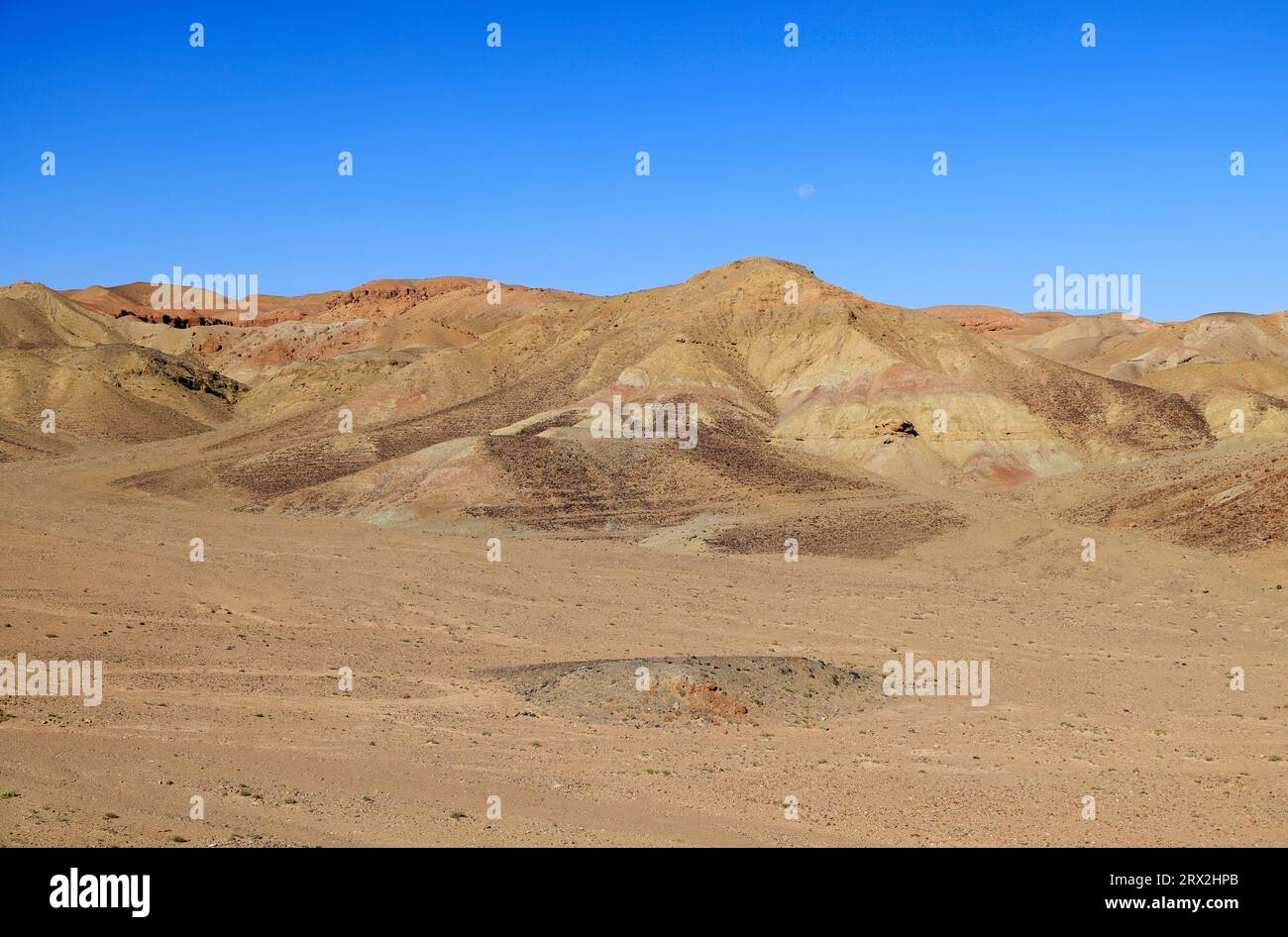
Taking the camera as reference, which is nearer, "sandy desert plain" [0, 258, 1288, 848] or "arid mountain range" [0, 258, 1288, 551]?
"sandy desert plain" [0, 258, 1288, 848]

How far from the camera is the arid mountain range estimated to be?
2185 inches

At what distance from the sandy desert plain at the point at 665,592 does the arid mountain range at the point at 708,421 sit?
1.12 feet

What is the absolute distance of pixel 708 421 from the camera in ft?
222

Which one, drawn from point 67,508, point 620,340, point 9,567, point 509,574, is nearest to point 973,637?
point 509,574

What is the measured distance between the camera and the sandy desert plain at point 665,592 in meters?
16.0

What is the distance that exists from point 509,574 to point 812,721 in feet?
63.5

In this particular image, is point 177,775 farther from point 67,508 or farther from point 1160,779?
point 67,508

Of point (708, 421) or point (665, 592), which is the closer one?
point (665, 592)

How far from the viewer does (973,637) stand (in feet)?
102

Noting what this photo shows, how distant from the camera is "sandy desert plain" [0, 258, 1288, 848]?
52.5 feet

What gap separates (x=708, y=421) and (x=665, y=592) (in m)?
31.8

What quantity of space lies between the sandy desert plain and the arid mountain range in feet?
1.12
